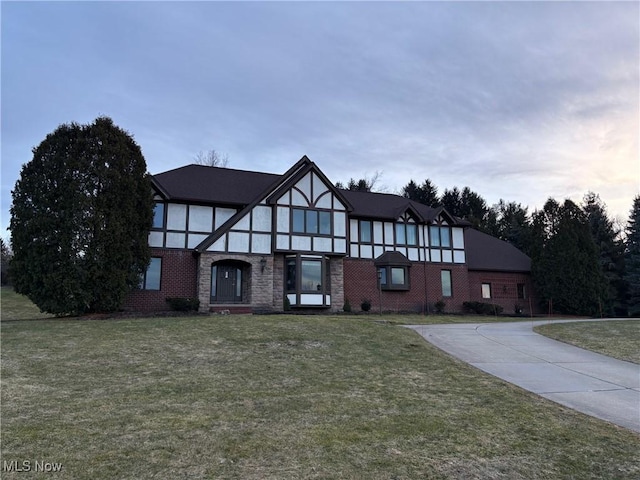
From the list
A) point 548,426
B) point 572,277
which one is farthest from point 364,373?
point 572,277

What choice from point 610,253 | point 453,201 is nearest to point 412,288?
point 610,253

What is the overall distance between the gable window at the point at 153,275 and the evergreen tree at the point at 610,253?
31166mm

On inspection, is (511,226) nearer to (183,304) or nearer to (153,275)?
(183,304)

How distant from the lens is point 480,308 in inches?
1133

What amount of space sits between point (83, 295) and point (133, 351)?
7470 mm

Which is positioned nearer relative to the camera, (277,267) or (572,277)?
(277,267)

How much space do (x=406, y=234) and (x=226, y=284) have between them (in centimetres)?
1171

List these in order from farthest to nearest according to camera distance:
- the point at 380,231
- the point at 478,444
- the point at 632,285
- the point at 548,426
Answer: the point at 632,285 < the point at 380,231 < the point at 548,426 < the point at 478,444

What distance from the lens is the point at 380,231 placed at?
28109 millimetres

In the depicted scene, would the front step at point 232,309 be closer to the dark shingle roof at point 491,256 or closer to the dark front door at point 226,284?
the dark front door at point 226,284

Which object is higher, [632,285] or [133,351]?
[632,285]

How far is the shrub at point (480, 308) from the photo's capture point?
94.4ft

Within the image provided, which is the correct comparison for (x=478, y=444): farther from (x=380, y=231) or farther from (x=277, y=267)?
(x=380, y=231)

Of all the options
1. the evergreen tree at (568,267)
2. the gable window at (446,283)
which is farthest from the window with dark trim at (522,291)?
the gable window at (446,283)
